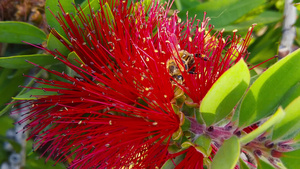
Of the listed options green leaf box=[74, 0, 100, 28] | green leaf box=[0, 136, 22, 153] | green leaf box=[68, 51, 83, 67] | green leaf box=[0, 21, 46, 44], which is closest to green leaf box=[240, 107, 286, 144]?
green leaf box=[68, 51, 83, 67]

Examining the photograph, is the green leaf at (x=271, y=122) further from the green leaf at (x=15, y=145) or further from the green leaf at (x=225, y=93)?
the green leaf at (x=15, y=145)

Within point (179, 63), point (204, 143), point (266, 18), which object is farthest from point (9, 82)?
point (266, 18)

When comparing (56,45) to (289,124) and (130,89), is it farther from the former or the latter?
(289,124)

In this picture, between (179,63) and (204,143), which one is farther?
(179,63)

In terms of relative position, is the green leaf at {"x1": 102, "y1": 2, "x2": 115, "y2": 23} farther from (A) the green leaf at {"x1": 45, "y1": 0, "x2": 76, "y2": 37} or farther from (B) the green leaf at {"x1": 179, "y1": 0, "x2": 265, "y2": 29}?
(B) the green leaf at {"x1": 179, "y1": 0, "x2": 265, "y2": 29}

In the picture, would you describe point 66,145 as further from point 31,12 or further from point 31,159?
point 31,159

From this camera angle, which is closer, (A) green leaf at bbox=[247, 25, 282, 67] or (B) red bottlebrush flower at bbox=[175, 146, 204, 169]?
(B) red bottlebrush flower at bbox=[175, 146, 204, 169]
